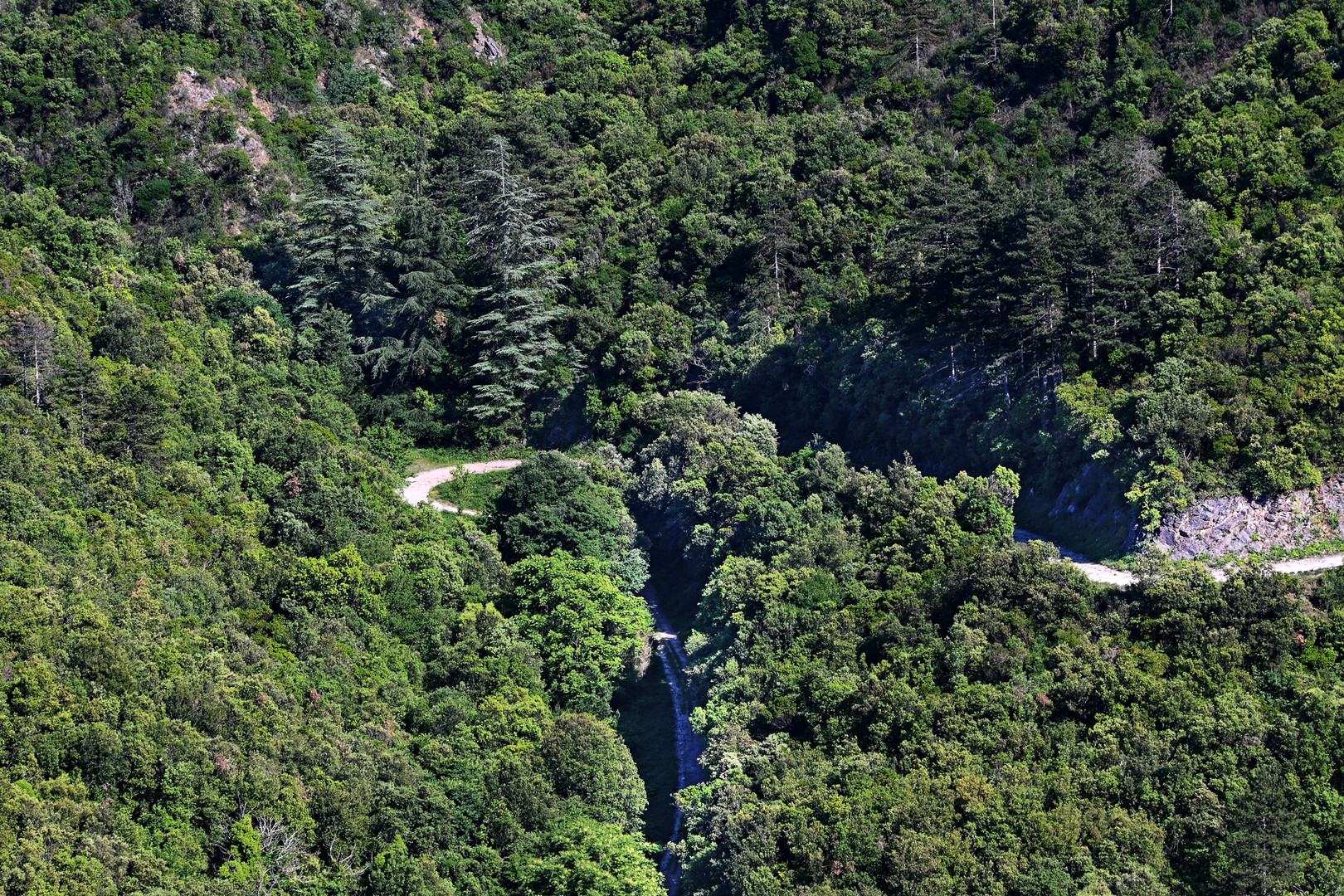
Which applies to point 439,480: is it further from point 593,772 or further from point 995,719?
point 995,719

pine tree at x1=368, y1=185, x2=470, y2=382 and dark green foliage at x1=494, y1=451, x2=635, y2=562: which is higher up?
pine tree at x1=368, y1=185, x2=470, y2=382

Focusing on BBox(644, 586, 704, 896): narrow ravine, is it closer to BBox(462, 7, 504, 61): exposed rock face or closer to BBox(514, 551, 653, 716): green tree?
BBox(514, 551, 653, 716): green tree

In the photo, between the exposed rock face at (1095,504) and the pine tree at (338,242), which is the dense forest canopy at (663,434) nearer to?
the pine tree at (338,242)

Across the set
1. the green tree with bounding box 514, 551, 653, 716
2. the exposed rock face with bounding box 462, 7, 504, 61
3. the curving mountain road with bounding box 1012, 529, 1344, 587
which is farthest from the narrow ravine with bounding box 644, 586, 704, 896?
the exposed rock face with bounding box 462, 7, 504, 61

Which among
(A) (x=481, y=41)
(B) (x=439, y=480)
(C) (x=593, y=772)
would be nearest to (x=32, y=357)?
(B) (x=439, y=480)

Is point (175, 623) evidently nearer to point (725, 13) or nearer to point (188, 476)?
point (188, 476)

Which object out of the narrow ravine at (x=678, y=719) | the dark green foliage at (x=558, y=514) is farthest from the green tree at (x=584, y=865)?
the dark green foliage at (x=558, y=514)

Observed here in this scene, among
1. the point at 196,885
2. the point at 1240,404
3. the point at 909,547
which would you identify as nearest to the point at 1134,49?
the point at 1240,404
